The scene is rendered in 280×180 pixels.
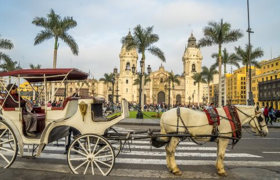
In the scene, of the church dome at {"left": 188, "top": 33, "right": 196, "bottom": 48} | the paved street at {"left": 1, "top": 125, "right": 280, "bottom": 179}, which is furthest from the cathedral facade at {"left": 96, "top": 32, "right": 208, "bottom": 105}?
the paved street at {"left": 1, "top": 125, "right": 280, "bottom": 179}

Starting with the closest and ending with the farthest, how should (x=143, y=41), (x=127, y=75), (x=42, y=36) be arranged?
(x=42, y=36) < (x=143, y=41) < (x=127, y=75)

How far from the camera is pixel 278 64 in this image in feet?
193

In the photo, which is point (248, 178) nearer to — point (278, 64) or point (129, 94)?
point (278, 64)

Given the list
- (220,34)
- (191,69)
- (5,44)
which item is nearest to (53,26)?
(5,44)

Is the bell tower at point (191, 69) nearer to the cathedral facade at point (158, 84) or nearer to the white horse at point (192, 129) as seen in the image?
the cathedral facade at point (158, 84)

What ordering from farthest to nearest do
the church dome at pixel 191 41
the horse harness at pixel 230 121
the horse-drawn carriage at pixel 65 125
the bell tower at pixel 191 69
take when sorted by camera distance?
1. the church dome at pixel 191 41
2. the bell tower at pixel 191 69
3. the horse harness at pixel 230 121
4. the horse-drawn carriage at pixel 65 125

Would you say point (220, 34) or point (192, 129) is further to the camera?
point (220, 34)

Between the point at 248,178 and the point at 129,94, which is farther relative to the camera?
the point at 129,94

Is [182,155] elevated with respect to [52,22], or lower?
lower

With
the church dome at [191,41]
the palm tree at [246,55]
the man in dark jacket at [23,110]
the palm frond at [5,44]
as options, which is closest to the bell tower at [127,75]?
the church dome at [191,41]

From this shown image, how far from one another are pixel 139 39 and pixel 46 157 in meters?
24.5

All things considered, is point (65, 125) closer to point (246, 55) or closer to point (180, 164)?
point (180, 164)

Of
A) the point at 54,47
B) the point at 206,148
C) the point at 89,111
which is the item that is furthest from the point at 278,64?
the point at 89,111

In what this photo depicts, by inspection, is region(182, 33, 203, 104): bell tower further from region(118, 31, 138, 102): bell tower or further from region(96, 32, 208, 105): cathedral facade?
region(118, 31, 138, 102): bell tower
